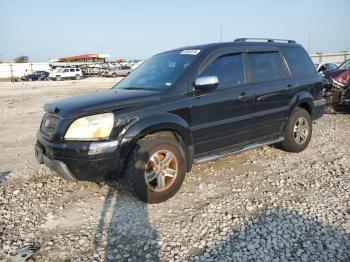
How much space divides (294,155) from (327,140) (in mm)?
1447

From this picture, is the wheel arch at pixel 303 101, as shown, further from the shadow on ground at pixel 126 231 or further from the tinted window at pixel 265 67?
the shadow on ground at pixel 126 231

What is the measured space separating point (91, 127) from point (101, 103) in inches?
12.6

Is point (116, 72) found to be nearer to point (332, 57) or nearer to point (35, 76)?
point (35, 76)

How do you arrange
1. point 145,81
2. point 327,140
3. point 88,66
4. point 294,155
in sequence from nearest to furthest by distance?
point 145,81 < point 294,155 < point 327,140 < point 88,66

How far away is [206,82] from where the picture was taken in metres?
4.22

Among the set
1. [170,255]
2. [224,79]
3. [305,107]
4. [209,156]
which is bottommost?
[170,255]

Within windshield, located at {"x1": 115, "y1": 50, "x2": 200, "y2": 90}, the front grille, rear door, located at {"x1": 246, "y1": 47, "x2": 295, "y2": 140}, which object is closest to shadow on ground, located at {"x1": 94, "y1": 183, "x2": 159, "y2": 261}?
the front grille

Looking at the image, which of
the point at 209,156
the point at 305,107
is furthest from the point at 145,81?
the point at 305,107

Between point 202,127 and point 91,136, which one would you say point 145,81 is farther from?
point 91,136

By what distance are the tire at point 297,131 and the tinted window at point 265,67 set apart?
73 centimetres

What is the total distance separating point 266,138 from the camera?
17.9 ft

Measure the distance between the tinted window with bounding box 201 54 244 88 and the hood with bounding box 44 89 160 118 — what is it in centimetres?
91

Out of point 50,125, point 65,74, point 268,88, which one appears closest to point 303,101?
point 268,88

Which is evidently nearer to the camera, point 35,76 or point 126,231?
point 126,231
